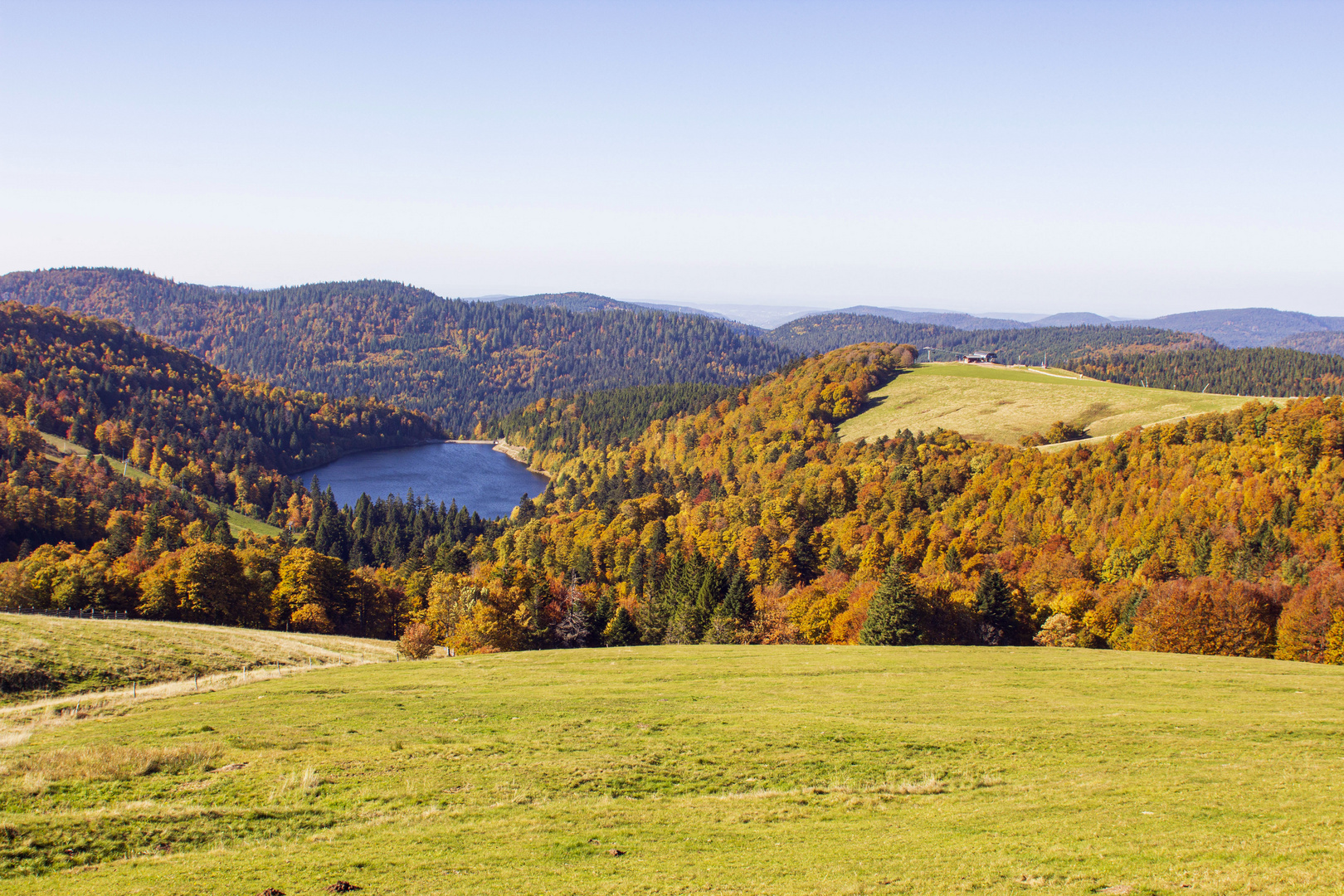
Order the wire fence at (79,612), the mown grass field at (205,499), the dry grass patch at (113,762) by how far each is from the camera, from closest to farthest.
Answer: the dry grass patch at (113,762) → the wire fence at (79,612) → the mown grass field at (205,499)

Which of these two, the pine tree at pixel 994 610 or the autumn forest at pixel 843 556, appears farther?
the pine tree at pixel 994 610

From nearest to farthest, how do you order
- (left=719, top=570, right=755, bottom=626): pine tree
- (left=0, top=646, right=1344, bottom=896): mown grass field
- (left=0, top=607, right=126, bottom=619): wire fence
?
(left=0, top=646, right=1344, bottom=896): mown grass field, (left=0, top=607, right=126, bottom=619): wire fence, (left=719, top=570, right=755, bottom=626): pine tree

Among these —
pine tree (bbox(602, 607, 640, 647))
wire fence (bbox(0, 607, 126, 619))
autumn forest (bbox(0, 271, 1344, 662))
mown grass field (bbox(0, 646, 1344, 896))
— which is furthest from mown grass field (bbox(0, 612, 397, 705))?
pine tree (bbox(602, 607, 640, 647))

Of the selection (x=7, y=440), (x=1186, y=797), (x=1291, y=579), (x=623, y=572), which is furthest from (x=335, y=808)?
(x=7, y=440)

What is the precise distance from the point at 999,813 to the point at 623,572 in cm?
9879

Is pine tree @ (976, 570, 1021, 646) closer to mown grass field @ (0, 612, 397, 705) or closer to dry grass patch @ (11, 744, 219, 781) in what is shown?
mown grass field @ (0, 612, 397, 705)

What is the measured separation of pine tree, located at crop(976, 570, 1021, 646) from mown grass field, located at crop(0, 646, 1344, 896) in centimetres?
3623

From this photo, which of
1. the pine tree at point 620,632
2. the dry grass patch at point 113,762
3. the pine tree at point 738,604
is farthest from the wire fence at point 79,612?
the pine tree at point 738,604

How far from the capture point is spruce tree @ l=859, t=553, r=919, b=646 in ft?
207

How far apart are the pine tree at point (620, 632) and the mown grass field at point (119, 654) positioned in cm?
2215

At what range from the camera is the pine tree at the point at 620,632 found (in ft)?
239

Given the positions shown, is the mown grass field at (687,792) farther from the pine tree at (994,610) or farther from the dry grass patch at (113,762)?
the pine tree at (994,610)

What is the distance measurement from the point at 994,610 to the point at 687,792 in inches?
2409

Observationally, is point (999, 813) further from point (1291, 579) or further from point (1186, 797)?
point (1291, 579)
